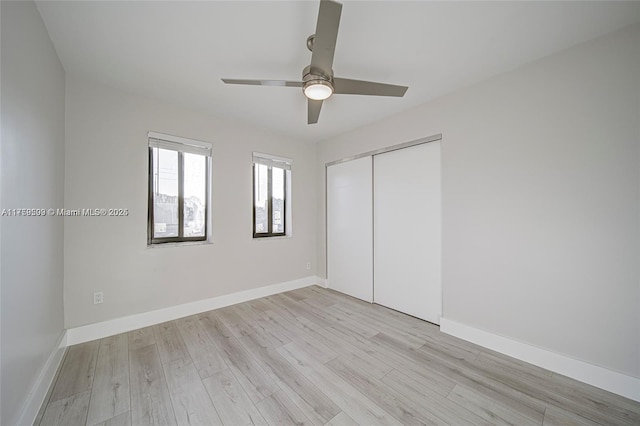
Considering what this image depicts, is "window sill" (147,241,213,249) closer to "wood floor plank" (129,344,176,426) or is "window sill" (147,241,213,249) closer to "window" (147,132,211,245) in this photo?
"window" (147,132,211,245)

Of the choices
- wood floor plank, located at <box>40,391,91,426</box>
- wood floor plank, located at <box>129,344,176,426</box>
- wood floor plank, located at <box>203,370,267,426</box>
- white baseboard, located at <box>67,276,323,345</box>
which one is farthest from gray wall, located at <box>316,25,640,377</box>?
wood floor plank, located at <box>40,391,91,426</box>

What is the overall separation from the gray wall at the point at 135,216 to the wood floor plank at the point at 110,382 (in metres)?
0.39

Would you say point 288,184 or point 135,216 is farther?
point 288,184

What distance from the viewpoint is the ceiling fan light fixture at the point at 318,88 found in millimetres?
1553

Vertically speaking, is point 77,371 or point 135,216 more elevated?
point 135,216

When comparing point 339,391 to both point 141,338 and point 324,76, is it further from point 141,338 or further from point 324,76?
point 324,76

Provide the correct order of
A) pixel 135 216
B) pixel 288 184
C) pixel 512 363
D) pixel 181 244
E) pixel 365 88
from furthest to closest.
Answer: pixel 288 184 → pixel 181 244 → pixel 135 216 → pixel 512 363 → pixel 365 88

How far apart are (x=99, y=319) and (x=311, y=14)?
10.6ft

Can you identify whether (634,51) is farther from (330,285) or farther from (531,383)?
(330,285)

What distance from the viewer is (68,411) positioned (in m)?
1.46

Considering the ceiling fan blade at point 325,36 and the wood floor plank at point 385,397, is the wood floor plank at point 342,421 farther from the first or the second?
the ceiling fan blade at point 325,36

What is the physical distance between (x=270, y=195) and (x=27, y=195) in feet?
8.20

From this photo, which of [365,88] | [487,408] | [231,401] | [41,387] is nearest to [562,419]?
[487,408]

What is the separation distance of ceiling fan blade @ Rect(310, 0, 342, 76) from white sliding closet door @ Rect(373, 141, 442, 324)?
1764mm
